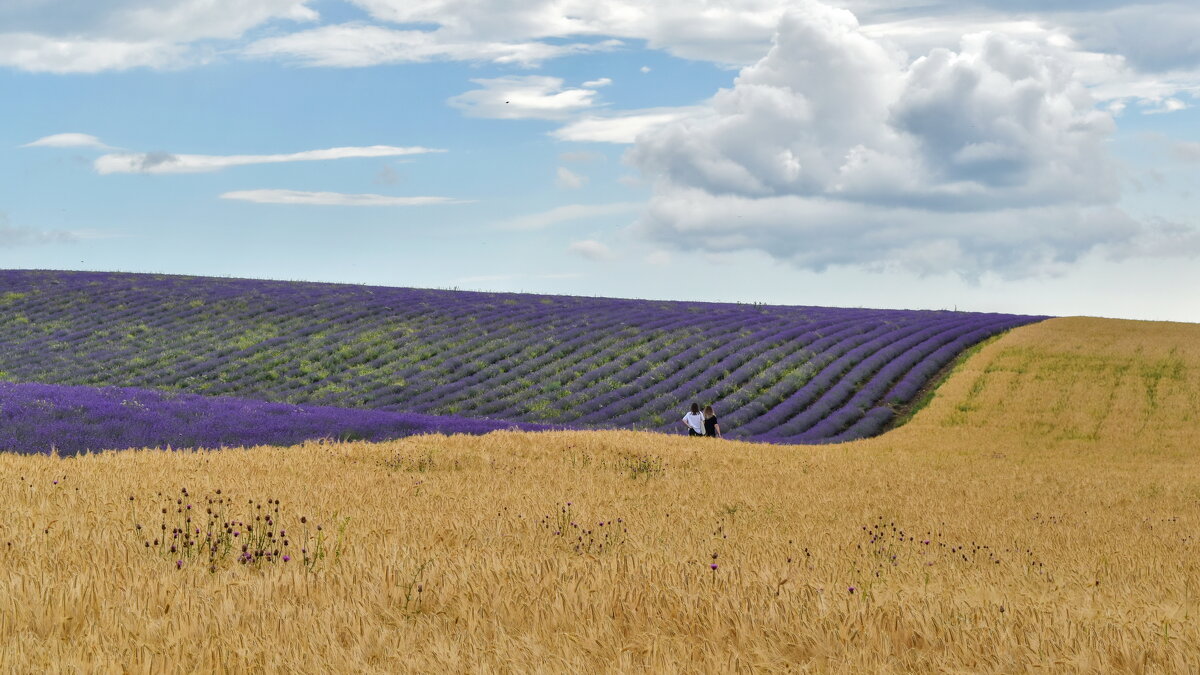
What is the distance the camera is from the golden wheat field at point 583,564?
171 inches

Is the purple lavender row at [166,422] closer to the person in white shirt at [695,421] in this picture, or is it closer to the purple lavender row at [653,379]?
the person in white shirt at [695,421]

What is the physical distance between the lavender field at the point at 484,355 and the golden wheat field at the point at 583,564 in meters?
7.26

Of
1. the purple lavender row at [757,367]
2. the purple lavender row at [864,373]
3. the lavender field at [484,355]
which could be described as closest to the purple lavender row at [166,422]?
the lavender field at [484,355]

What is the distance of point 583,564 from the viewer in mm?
6184

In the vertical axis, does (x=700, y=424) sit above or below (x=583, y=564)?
below

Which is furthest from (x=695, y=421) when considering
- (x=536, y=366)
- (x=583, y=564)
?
(x=583, y=564)

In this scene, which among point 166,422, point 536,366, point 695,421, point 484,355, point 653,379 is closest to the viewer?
point 166,422

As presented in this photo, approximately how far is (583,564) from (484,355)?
85.5 feet

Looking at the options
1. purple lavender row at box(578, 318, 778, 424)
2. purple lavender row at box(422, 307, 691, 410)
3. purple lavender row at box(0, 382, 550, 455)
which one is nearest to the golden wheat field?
purple lavender row at box(0, 382, 550, 455)

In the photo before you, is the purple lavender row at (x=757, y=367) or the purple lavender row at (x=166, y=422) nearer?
the purple lavender row at (x=166, y=422)

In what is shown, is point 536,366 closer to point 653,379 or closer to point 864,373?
point 653,379

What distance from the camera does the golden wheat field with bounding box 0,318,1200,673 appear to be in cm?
436

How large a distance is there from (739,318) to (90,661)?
3711 cm

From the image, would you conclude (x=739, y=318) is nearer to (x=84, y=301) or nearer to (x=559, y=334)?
(x=559, y=334)
